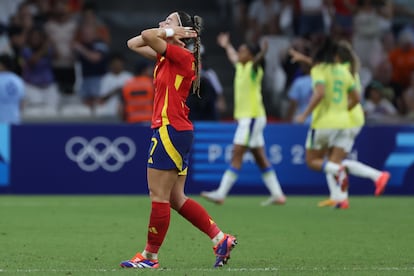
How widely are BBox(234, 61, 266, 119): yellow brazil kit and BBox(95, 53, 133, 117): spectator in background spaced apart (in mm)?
5993

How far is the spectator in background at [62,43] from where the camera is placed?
23484 mm

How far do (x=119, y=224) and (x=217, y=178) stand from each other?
218 inches

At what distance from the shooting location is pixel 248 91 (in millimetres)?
17172

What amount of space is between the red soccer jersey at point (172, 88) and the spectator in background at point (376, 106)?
→ 13476mm

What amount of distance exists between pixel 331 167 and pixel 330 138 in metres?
0.45

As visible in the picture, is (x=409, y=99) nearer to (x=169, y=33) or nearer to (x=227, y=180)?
(x=227, y=180)

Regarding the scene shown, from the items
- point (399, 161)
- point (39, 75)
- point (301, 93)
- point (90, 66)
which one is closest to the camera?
point (399, 161)

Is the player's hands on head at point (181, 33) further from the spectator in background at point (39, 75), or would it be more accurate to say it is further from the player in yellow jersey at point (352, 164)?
the spectator in background at point (39, 75)

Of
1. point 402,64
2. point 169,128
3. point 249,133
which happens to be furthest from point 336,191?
point 402,64

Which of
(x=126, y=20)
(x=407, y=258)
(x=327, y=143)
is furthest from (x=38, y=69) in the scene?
(x=407, y=258)

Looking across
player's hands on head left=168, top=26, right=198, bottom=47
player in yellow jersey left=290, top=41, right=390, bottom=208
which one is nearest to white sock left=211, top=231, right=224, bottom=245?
player's hands on head left=168, top=26, right=198, bottom=47

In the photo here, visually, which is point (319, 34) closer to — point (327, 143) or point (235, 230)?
point (327, 143)

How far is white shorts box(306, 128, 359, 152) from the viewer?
16500mm

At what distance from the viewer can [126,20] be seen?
26.5 metres
